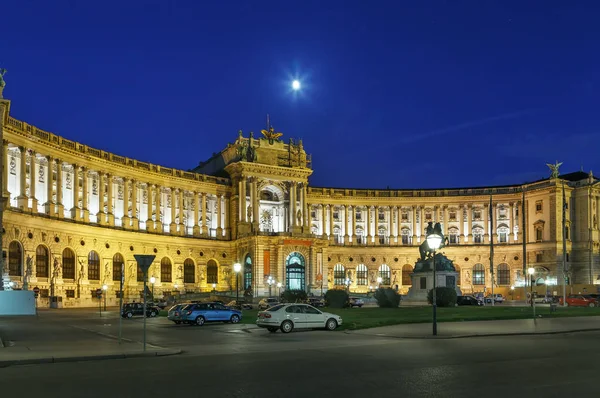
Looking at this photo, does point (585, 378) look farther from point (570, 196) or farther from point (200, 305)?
point (570, 196)

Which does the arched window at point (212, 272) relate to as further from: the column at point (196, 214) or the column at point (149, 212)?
the column at point (149, 212)

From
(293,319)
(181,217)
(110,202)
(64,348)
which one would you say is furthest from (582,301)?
(64,348)

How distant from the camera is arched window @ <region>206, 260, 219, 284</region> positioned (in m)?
119

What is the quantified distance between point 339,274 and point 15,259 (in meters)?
69.9

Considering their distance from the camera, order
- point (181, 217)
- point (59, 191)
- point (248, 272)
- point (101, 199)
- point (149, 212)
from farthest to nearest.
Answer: point (248, 272) → point (181, 217) → point (149, 212) → point (101, 199) → point (59, 191)

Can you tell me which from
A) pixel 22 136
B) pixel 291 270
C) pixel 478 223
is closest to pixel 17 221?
pixel 22 136

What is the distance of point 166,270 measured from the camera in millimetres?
111188

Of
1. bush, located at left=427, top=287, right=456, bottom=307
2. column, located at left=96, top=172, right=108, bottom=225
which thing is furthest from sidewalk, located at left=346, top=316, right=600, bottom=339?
column, located at left=96, top=172, right=108, bottom=225

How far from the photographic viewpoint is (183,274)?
113312mm

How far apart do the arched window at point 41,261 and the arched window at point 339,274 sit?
62441 mm

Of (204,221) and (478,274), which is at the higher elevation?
(204,221)

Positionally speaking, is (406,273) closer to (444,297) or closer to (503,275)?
(503,275)

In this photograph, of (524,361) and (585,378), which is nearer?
(585,378)

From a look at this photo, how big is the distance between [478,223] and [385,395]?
4927 inches
